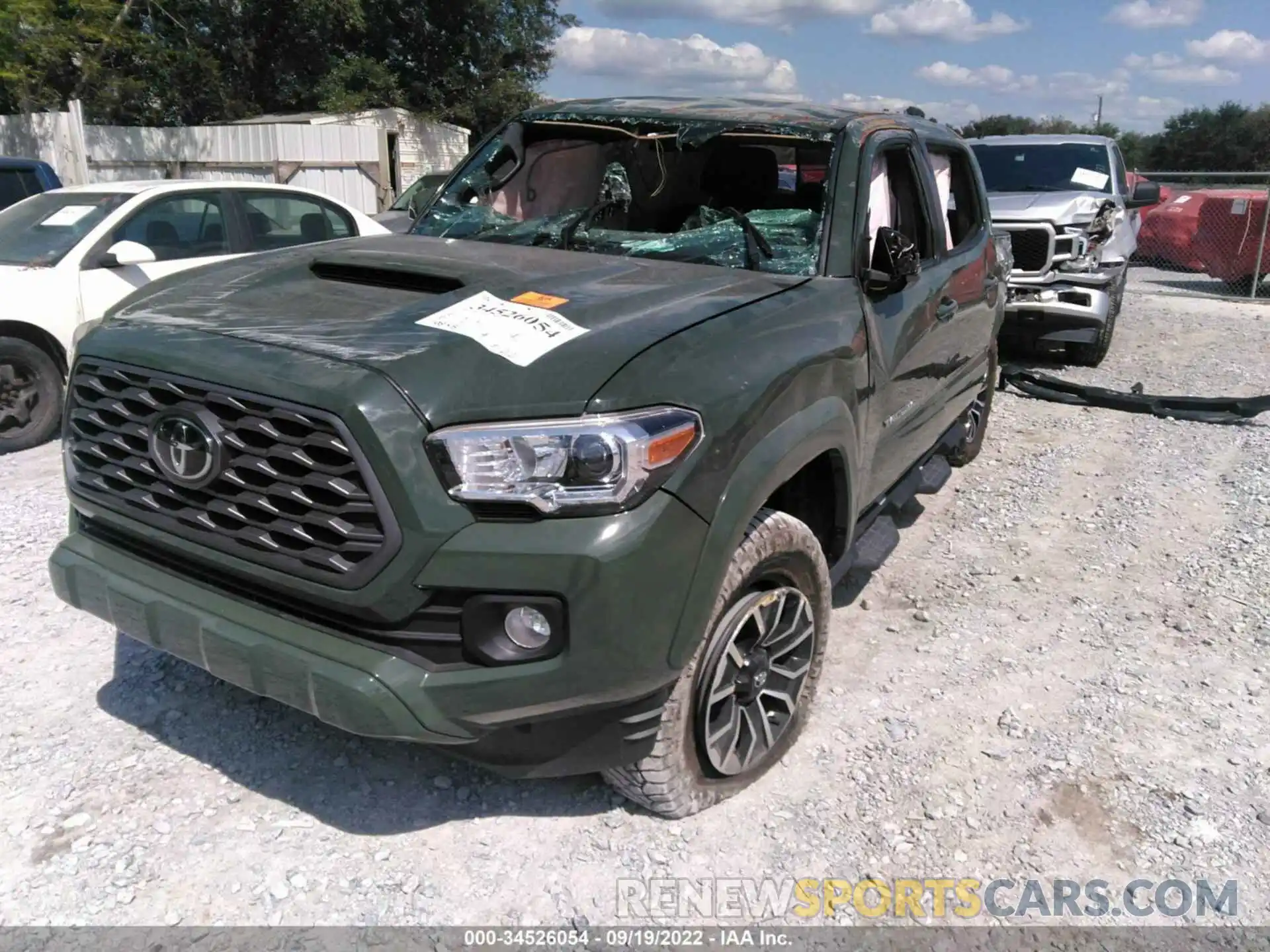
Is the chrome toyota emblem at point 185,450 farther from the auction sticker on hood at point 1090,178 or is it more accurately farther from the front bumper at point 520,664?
the auction sticker on hood at point 1090,178

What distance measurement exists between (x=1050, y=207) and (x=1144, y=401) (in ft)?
7.85

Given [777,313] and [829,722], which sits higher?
[777,313]

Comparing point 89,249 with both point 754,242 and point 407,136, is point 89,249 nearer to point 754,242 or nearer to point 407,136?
point 754,242

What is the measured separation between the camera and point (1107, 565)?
4793 millimetres

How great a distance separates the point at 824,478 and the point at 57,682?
2687 mm

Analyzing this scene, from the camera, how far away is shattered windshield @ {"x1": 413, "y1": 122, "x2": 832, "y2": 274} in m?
→ 3.45

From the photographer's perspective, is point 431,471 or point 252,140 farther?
point 252,140

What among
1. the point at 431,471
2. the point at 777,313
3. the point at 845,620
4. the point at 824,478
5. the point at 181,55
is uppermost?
the point at 181,55

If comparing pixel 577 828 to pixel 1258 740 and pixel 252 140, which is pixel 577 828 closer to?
pixel 1258 740

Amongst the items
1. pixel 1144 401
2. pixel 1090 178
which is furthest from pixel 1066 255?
pixel 1144 401

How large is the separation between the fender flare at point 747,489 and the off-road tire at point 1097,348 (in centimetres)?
716

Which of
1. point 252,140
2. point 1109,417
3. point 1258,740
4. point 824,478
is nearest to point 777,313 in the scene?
point 824,478

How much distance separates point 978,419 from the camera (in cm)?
616

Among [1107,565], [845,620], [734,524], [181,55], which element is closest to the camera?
[734,524]
